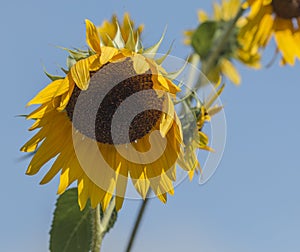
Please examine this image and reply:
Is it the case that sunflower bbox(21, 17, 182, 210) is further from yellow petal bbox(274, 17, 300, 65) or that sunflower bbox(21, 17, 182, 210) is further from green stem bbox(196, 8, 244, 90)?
yellow petal bbox(274, 17, 300, 65)

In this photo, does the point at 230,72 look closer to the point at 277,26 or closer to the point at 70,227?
the point at 277,26

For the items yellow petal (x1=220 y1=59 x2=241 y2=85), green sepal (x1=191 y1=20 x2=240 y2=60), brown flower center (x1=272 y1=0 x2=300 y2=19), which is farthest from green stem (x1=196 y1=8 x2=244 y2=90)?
yellow petal (x1=220 y1=59 x2=241 y2=85)

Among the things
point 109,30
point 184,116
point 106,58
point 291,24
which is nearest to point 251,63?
point 291,24

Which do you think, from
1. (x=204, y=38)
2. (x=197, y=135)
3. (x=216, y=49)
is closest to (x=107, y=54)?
(x=197, y=135)

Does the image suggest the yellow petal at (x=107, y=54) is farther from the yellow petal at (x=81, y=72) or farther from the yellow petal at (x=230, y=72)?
the yellow petal at (x=230, y=72)

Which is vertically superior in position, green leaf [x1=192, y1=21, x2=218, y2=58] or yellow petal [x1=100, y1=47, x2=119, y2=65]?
green leaf [x1=192, y1=21, x2=218, y2=58]

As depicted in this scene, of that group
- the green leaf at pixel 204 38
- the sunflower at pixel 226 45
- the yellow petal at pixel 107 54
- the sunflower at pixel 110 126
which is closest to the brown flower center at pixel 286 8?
the sunflower at pixel 226 45
